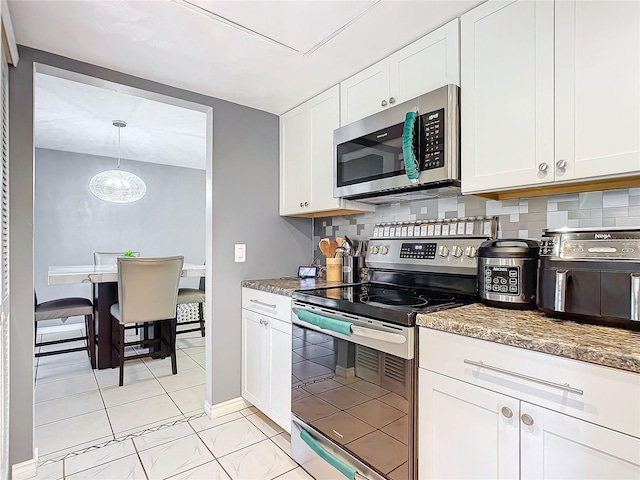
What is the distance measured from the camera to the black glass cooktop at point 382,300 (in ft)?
4.43

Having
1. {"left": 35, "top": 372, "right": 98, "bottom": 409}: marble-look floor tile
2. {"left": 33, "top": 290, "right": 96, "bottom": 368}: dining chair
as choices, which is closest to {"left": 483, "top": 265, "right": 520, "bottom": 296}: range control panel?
{"left": 35, "top": 372, "right": 98, "bottom": 409}: marble-look floor tile

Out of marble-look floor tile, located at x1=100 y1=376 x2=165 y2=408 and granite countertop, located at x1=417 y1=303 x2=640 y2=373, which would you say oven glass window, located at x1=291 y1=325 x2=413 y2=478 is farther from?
marble-look floor tile, located at x1=100 y1=376 x2=165 y2=408

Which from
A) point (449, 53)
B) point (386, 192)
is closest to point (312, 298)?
point (386, 192)

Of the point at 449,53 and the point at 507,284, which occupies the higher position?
the point at 449,53

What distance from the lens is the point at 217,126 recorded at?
2.38 m

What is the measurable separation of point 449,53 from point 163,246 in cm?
489

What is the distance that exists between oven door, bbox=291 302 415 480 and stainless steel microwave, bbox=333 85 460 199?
27.9 inches

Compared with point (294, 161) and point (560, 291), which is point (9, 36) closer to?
point (294, 161)

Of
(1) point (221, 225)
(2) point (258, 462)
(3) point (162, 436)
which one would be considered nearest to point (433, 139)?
(1) point (221, 225)

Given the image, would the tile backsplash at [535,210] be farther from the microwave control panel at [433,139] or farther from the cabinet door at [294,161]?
the cabinet door at [294,161]

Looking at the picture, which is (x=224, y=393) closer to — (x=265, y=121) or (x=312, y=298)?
(x=312, y=298)

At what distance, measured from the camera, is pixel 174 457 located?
1.89m

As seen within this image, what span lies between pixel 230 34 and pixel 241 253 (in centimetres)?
133

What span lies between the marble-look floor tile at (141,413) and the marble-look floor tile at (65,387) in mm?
511
